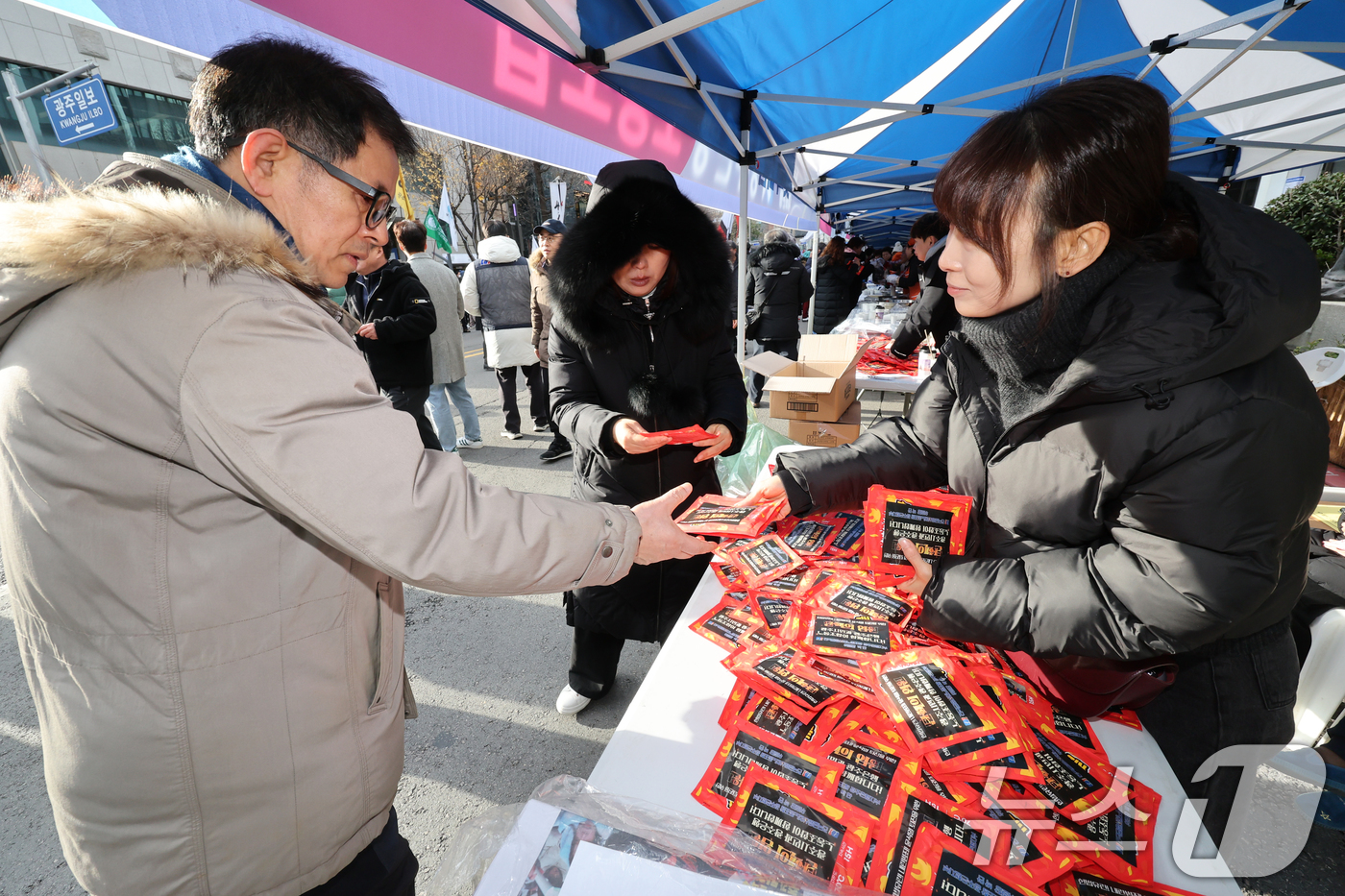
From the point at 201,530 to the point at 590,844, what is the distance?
0.71m

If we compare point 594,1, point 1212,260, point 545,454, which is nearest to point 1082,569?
point 1212,260

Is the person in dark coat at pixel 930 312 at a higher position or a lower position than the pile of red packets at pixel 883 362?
higher

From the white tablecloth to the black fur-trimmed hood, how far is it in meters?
1.22

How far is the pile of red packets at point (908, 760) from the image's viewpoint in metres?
0.85

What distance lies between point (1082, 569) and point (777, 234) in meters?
6.68

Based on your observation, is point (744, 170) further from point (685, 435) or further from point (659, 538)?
point (659, 538)

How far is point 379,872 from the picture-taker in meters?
1.09

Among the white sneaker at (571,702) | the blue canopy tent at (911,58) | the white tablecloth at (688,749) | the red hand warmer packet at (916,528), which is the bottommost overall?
the white sneaker at (571,702)

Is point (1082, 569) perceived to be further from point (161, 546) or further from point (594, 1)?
point (594, 1)

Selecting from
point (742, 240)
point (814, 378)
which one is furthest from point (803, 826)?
point (742, 240)

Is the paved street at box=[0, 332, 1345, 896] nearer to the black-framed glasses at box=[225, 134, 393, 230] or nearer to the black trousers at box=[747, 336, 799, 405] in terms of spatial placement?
the black-framed glasses at box=[225, 134, 393, 230]

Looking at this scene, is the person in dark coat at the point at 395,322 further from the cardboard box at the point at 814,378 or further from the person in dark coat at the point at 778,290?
the person in dark coat at the point at 778,290

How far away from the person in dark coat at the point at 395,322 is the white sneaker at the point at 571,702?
2.38m

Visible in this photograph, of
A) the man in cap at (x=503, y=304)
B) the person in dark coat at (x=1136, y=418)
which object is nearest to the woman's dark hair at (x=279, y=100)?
the person in dark coat at (x=1136, y=418)
